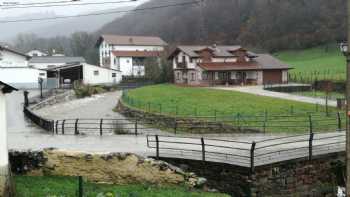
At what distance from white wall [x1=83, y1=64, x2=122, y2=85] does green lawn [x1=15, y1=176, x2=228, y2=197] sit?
6152cm

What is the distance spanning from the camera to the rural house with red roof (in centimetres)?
6325

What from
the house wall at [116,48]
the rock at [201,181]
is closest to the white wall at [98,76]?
the house wall at [116,48]

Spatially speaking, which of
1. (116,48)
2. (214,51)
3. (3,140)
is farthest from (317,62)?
(3,140)

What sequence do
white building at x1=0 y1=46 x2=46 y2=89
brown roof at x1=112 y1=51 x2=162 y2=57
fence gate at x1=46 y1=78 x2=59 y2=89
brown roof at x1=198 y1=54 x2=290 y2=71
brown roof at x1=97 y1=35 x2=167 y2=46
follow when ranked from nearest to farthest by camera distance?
brown roof at x1=198 y1=54 x2=290 y2=71 < white building at x1=0 y1=46 x2=46 y2=89 < fence gate at x1=46 y1=78 x2=59 y2=89 < brown roof at x1=112 y1=51 x2=162 y2=57 < brown roof at x1=97 y1=35 x2=167 y2=46

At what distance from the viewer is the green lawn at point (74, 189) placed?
44.5 feet

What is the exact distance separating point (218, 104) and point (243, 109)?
4.21m

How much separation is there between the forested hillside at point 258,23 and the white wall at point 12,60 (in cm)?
6359

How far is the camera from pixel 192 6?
15138 cm

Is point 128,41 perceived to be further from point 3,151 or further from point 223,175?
point 3,151

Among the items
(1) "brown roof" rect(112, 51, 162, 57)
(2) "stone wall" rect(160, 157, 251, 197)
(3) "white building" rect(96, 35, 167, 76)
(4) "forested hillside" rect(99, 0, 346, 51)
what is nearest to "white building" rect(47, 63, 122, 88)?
(3) "white building" rect(96, 35, 167, 76)

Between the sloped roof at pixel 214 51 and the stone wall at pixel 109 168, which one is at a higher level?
the sloped roof at pixel 214 51

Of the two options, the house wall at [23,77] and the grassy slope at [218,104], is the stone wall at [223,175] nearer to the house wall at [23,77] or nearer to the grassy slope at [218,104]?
the grassy slope at [218,104]

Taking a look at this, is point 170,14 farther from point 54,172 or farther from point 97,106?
point 54,172

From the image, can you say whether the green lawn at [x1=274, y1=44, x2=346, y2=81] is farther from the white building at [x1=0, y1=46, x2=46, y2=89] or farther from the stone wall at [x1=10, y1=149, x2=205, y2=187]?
the stone wall at [x1=10, y1=149, x2=205, y2=187]
